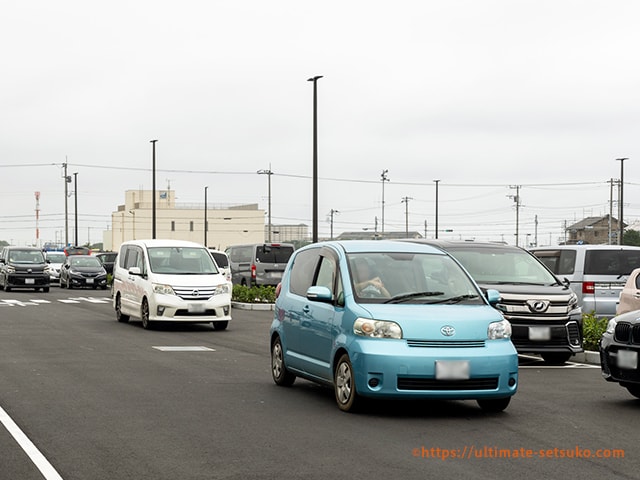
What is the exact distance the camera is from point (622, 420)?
10.2 meters

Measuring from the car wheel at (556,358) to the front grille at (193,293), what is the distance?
8.61 m

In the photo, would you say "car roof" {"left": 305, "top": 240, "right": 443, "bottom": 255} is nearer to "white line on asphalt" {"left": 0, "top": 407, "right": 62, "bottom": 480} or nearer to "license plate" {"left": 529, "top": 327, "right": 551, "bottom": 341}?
"white line on asphalt" {"left": 0, "top": 407, "right": 62, "bottom": 480}

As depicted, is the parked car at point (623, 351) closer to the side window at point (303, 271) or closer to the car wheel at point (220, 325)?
the side window at point (303, 271)

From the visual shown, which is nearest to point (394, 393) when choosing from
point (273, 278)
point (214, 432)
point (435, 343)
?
point (435, 343)

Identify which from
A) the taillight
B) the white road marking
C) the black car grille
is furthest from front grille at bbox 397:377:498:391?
the taillight

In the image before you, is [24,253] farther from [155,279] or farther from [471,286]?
[471,286]

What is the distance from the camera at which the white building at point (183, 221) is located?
497ft

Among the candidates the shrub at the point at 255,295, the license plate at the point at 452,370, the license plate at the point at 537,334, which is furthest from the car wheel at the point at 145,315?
the license plate at the point at 452,370

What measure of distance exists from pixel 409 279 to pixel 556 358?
5.91 meters

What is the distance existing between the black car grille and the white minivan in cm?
1250

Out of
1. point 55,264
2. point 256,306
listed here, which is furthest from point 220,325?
point 55,264

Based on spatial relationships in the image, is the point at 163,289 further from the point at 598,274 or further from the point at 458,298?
the point at 458,298

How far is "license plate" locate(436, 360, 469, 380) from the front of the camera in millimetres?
9828

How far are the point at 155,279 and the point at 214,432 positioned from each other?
13752 millimetres
